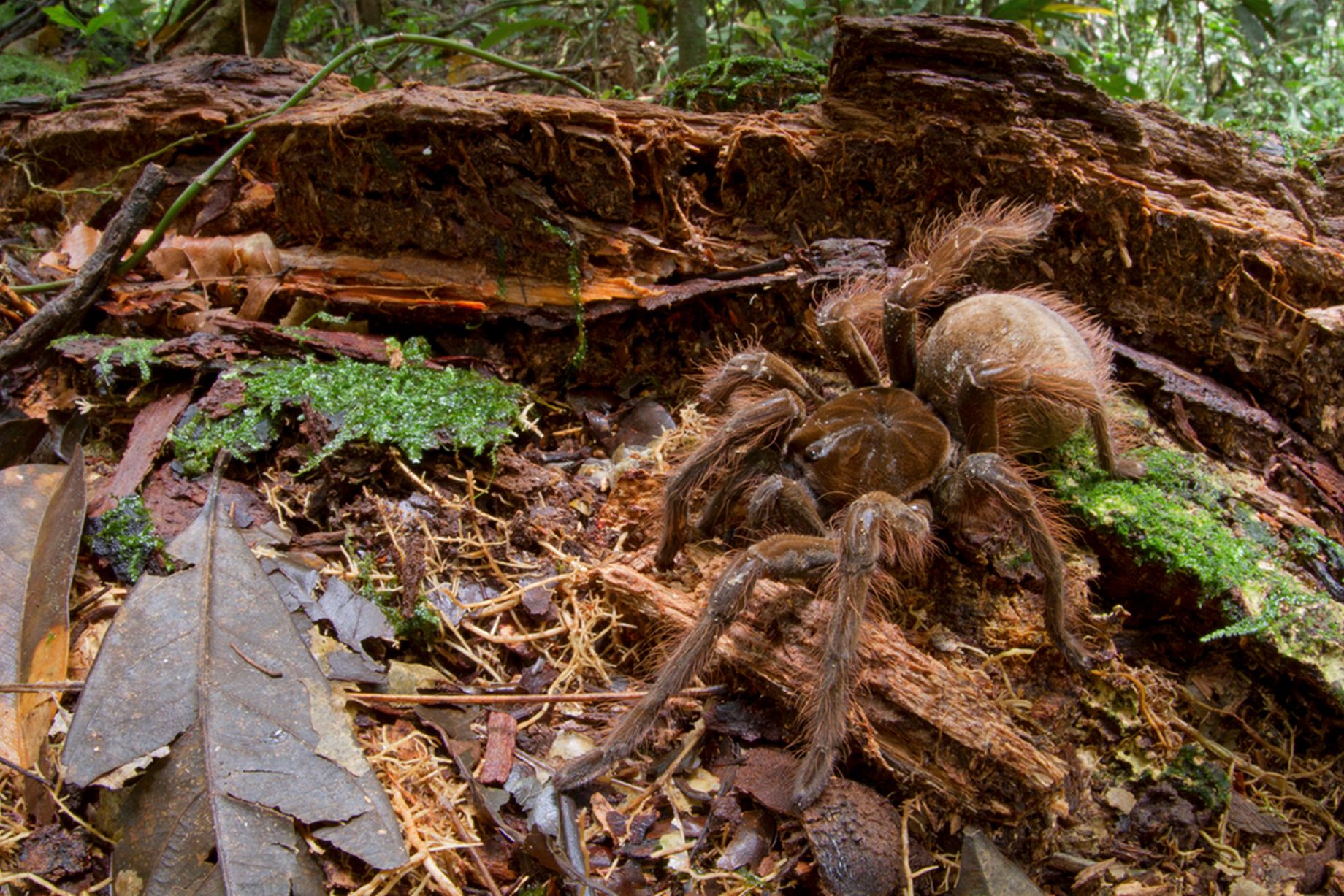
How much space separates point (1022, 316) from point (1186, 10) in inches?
152

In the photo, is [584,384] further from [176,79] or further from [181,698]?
[176,79]

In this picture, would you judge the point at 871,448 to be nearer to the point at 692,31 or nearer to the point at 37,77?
the point at 692,31

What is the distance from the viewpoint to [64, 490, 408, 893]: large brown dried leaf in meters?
1.81

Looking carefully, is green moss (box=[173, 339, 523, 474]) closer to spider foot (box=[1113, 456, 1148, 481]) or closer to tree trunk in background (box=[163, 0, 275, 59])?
spider foot (box=[1113, 456, 1148, 481])

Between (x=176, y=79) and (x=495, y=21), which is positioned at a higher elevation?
(x=495, y=21)

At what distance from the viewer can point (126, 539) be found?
2.52 m

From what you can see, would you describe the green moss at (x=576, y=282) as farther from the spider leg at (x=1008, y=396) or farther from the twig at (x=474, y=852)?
the twig at (x=474, y=852)

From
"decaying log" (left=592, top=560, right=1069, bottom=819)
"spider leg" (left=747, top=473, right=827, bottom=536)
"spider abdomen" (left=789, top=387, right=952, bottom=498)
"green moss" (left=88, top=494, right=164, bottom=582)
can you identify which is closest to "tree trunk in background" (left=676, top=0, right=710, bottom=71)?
"spider abdomen" (left=789, top=387, right=952, bottom=498)

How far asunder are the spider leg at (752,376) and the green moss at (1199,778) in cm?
158

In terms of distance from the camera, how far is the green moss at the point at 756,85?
137 inches

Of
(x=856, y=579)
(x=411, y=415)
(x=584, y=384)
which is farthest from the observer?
(x=584, y=384)

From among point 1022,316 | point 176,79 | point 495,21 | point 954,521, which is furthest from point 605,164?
point 495,21

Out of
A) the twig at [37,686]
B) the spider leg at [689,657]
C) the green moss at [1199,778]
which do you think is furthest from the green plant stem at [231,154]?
the green moss at [1199,778]

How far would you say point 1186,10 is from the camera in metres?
5.15
